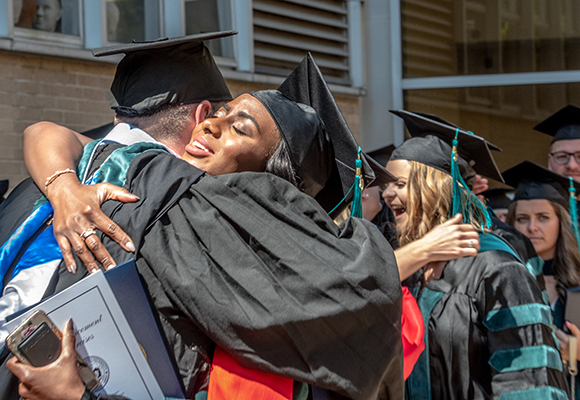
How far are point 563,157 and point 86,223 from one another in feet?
13.6

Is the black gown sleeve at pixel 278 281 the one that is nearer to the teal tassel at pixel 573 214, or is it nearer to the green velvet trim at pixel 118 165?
the green velvet trim at pixel 118 165

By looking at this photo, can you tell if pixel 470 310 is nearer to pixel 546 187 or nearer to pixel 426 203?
pixel 426 203

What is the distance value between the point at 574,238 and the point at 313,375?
131 inches

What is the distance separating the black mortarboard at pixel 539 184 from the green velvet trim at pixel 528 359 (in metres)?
2.02

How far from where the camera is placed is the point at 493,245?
8.55 ft

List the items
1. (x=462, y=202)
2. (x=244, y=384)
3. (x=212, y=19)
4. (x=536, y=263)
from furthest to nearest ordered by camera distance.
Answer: (x=212, y=19) → (x=536, y=263) → (x=462, y=202) → (x=244, y=384)

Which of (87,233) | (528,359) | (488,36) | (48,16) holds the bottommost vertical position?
(528,359)

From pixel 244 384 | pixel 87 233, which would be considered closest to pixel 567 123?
pixel 244 384

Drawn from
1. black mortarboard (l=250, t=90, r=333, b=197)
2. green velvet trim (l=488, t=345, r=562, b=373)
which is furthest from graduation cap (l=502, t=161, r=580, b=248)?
black mortarboard (l=250, t=90, r=333, b=197)

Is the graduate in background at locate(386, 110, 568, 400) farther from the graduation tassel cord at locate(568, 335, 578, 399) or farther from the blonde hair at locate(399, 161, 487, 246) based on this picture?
the graduation tassel cord at locate(568, 335, 578, 399)

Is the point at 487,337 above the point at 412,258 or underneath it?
underneath

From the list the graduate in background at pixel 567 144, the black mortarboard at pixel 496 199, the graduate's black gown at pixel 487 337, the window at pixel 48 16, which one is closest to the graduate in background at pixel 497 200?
the black mortarboard at pixel 496 199

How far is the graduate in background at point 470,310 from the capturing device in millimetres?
2285

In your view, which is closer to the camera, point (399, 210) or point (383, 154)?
point (399, 210)
